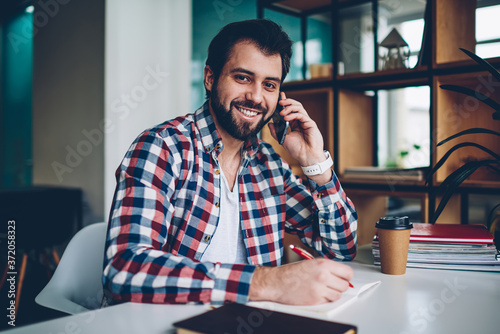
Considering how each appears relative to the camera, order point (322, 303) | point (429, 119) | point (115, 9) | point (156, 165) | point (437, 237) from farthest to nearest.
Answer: point (115, 9) < point (429, 119) < point (437, 237) < point (156, 165) < point (322, 303)

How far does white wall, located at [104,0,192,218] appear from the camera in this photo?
10.9ft

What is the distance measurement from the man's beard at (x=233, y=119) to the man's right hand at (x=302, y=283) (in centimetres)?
59

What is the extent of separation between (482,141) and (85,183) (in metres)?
2.89

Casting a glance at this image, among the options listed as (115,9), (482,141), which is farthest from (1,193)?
(482,141)

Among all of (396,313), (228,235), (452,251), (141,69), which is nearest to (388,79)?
(452,251)

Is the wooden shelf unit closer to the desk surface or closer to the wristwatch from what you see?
the wristwatch

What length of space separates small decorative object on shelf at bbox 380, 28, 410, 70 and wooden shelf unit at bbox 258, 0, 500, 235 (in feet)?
0.31

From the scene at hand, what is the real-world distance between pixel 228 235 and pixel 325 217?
31cm

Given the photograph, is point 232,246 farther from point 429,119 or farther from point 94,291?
point 429,119

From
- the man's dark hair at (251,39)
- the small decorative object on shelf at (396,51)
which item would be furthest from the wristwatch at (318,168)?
the small decorative object on shelf at (396,51)

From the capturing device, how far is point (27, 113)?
5.83 m

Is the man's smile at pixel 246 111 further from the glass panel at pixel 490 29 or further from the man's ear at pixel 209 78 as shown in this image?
the glass panel at pixel 490 29

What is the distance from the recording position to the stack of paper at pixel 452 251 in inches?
46.2

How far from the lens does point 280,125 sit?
4.77 feet
